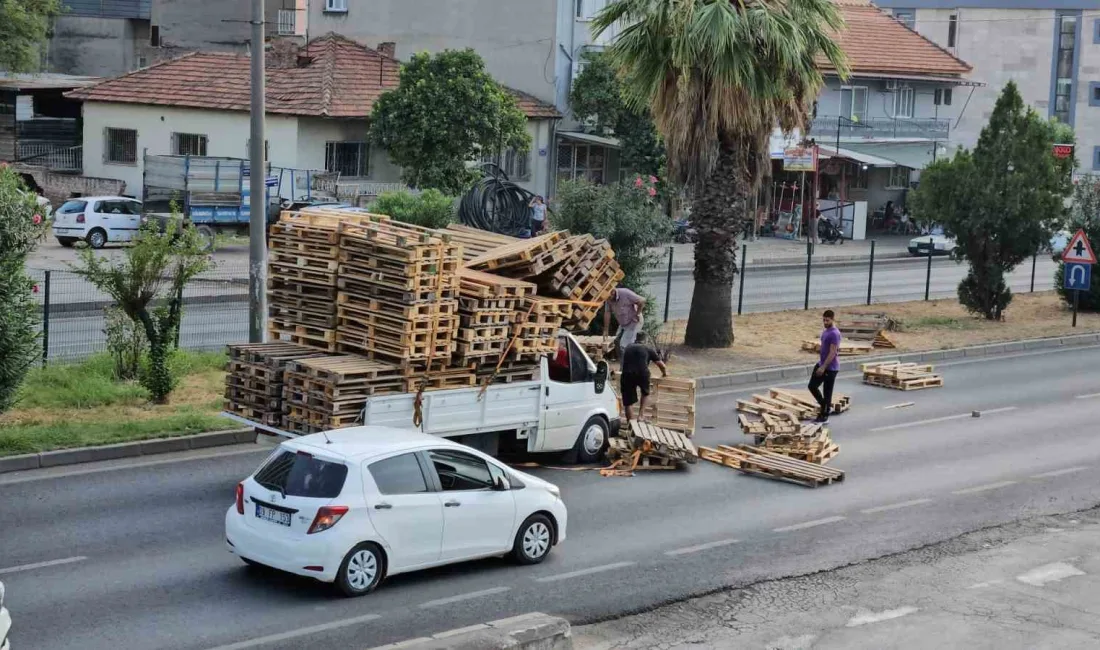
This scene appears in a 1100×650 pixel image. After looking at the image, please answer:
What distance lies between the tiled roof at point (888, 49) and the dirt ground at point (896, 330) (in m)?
25.4

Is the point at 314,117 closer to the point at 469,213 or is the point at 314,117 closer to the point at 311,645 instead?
the point at 469,213

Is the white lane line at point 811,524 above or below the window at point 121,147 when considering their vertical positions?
below

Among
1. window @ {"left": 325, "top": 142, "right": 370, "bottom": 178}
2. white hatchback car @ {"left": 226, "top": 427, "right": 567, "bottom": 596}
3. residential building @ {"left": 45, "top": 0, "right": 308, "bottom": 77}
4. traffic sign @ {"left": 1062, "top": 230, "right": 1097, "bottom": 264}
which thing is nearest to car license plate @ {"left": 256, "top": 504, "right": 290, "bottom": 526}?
white hatchback car @ {"left": 226, "top": 427, "right": 567, "bottom": 596}

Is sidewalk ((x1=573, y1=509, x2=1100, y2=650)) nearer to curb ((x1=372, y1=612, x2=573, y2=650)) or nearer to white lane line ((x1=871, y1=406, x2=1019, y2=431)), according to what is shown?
curb ((x1=372, y1=612, x2=573, y2=650))

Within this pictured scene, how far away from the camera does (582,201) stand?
25.6 m

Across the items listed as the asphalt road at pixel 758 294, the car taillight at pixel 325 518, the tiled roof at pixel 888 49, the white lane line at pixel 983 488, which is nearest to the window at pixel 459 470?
the car taillight at pixel 325 518

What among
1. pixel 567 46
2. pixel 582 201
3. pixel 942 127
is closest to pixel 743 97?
pixel 582 201

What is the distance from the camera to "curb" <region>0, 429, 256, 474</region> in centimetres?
1600

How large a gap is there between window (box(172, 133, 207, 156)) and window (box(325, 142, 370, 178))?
4.44 m

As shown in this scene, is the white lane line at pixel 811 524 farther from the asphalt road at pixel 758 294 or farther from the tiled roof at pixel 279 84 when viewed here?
the tiled roof at pixel 279 84

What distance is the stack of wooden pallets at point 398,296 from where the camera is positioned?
51.0 ft

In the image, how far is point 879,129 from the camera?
6122 cm

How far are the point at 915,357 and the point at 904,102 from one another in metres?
37.5

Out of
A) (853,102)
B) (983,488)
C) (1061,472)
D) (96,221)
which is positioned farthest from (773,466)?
(853,102)
